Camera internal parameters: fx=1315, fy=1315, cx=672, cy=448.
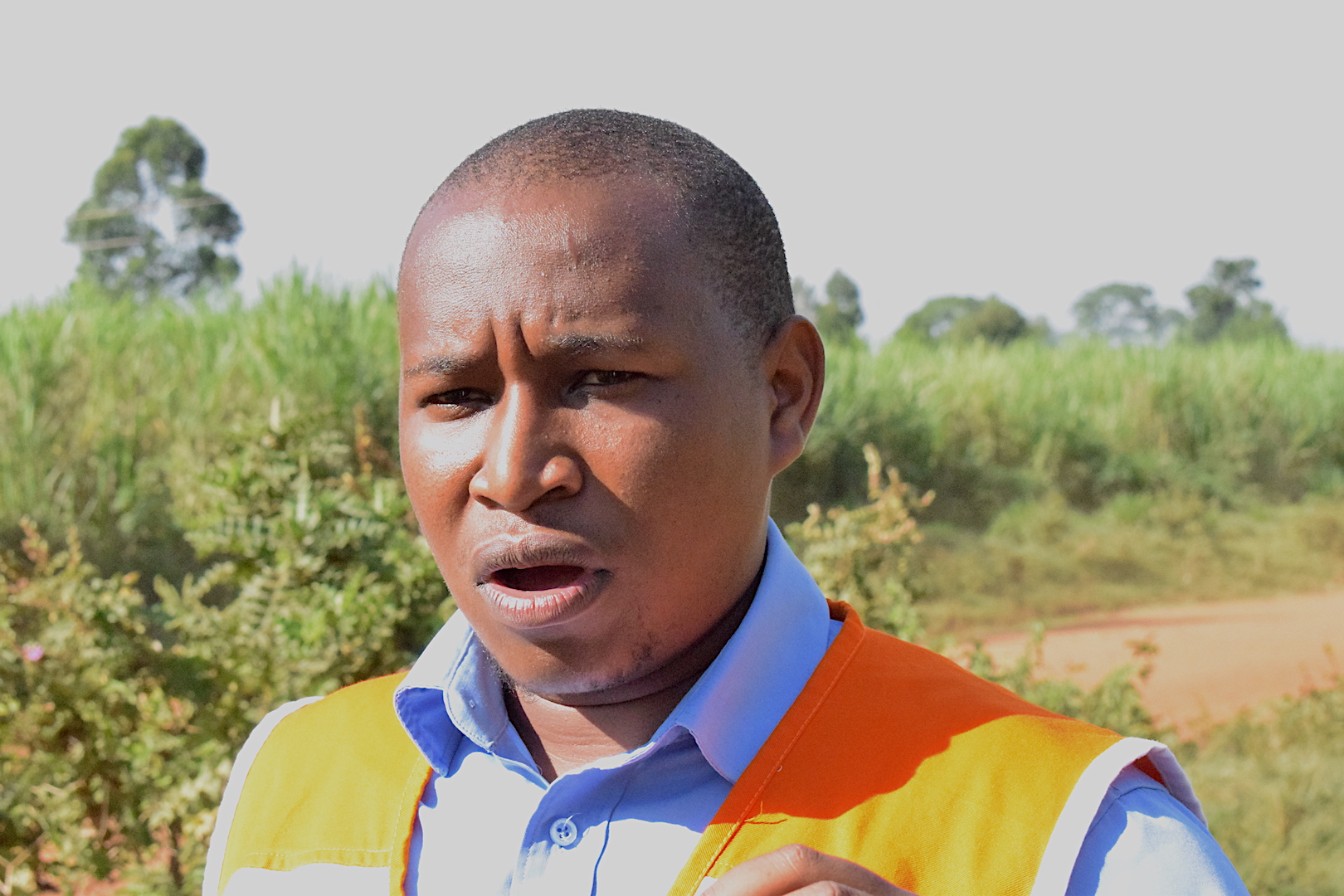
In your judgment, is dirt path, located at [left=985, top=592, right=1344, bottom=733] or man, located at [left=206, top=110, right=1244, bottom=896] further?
dirt path, located at [left=985, top=592, right=1344, bottom=733]

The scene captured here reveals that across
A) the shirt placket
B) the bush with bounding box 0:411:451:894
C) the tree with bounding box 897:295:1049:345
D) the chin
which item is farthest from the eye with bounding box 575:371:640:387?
the tree with bounding box 897:295:1049:345

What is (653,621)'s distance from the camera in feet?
3.86

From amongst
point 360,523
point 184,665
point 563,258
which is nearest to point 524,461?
point 563,258

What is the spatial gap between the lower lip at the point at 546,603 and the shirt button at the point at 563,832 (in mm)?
182

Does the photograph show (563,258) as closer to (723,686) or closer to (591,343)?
(591,343)

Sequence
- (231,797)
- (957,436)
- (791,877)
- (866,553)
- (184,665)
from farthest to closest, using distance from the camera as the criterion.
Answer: (957,436), (866,553), (184,665), (231,797), (791,877)

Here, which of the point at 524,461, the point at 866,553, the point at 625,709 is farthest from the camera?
the point at 866,553

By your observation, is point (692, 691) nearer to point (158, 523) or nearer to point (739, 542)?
point (739, 542)

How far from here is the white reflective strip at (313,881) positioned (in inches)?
49.9

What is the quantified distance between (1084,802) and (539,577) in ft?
1.63

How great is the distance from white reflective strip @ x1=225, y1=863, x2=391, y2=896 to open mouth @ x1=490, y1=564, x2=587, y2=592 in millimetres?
316

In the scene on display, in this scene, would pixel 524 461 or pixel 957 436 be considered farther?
pixel 957 436

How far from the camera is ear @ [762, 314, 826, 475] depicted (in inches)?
50.3

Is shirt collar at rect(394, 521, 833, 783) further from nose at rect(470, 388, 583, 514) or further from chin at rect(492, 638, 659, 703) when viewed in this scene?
nose at rect(470, 388, 583, 514)
